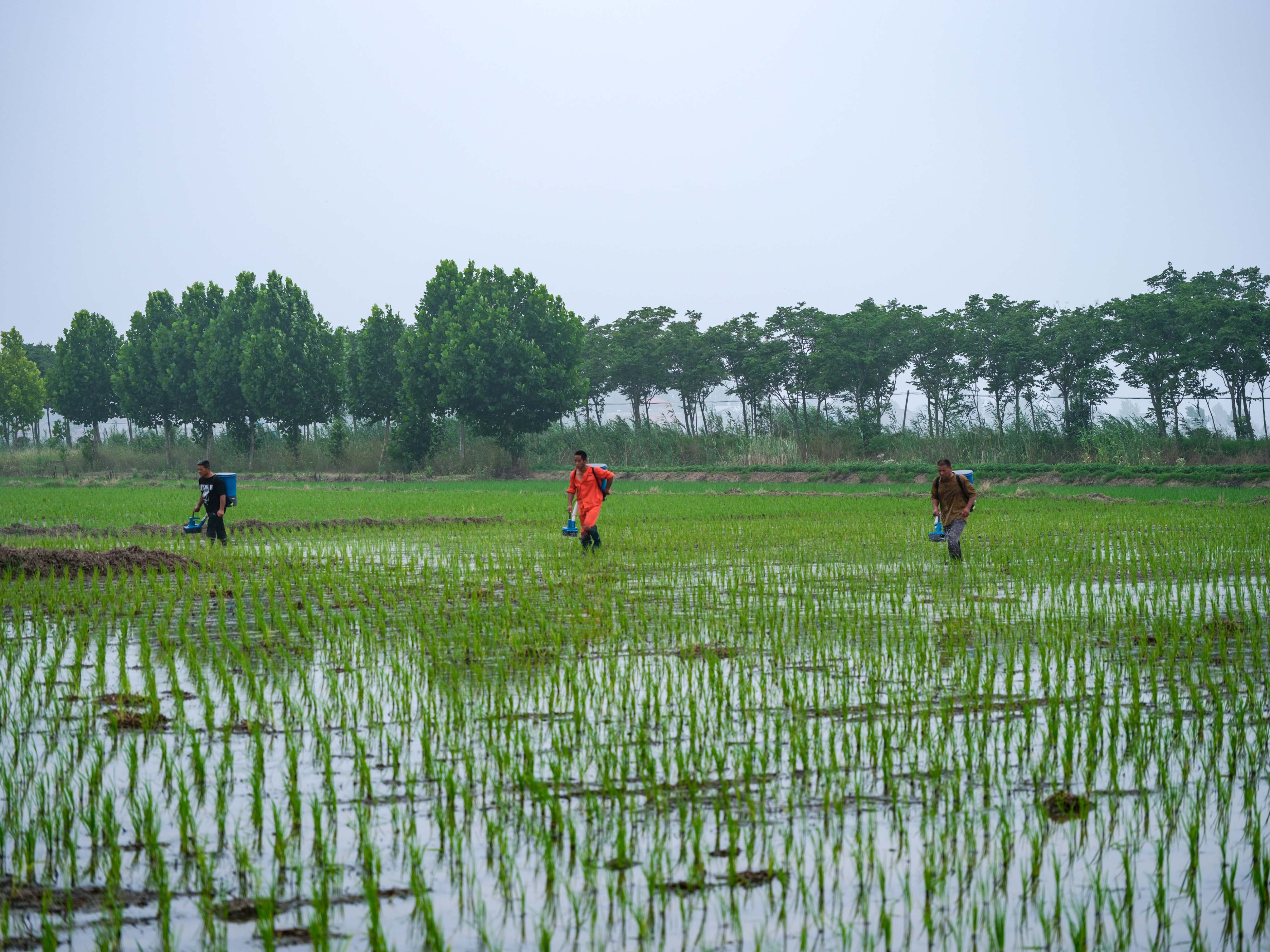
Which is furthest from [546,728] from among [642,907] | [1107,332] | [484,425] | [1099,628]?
[484,425]

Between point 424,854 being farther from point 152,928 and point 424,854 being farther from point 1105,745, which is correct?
point 1105,745

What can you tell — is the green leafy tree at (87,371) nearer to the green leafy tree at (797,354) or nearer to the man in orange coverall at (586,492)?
the green leafy tree at (797,354)

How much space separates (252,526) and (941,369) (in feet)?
96.8

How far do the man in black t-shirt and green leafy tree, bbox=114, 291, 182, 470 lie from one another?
38.9 metres

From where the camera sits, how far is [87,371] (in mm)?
54625

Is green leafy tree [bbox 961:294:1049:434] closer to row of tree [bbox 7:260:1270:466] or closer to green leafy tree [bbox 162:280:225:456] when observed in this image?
row of tree [bbox 7:260:1270:466]

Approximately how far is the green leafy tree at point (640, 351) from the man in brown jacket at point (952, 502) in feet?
121

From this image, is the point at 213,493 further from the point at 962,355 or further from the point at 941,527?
the point at 962,355

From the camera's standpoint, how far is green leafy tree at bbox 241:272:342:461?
1879 inches

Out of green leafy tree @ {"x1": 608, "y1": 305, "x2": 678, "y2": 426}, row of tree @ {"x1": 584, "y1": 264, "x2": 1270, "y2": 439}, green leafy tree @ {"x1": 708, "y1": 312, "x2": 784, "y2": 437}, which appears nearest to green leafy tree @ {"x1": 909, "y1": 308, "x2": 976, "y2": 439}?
row of tree @ {"x1": 584, "y1": 264, "x2": 1270, "y2": 439}

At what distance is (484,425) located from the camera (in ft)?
145

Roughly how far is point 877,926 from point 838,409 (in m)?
41.4

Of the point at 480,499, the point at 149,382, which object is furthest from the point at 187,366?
the point at 480,499

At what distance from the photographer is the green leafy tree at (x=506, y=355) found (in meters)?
43.1
